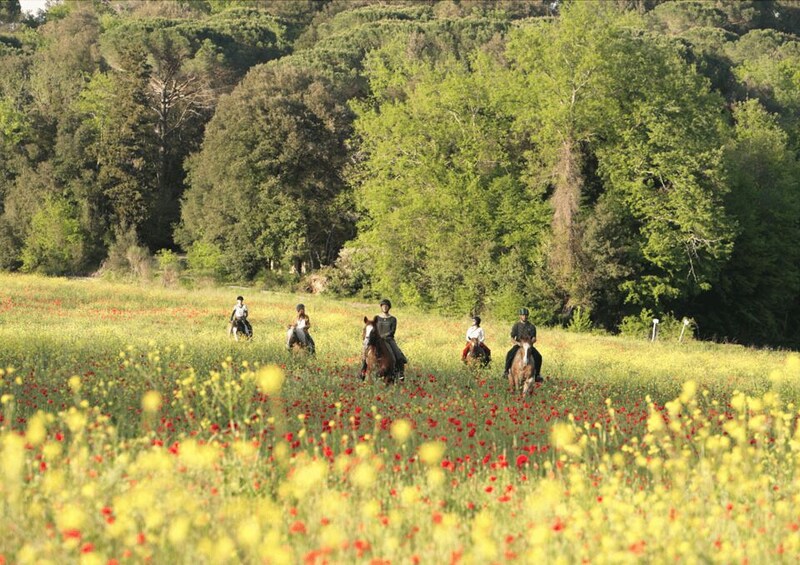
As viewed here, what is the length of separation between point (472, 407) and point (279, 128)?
48950mm

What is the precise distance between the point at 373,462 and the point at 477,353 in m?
14.2

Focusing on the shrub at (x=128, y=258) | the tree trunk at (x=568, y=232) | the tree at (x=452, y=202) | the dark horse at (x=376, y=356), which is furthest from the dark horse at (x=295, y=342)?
the shrub at (x=128, y=258)

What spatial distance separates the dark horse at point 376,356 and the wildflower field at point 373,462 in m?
0.38

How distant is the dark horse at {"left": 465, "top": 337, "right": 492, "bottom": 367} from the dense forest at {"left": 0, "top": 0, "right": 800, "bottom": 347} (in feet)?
78.5

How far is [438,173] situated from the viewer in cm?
4981

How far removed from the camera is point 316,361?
2003cm

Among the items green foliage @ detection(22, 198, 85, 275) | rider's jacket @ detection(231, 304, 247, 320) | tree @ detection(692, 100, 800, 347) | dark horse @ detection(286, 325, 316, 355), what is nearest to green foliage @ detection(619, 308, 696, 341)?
tree @ detection(692, 100, 800, 347)

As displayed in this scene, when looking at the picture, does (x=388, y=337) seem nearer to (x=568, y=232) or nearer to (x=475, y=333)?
(x=475, y=333)

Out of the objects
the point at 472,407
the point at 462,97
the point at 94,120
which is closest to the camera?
the point at 472,407

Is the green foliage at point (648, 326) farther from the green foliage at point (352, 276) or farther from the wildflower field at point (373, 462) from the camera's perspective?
the wildflower field at point (373, 462)

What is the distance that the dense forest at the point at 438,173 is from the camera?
44.8m

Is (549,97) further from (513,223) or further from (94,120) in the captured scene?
(94,120)

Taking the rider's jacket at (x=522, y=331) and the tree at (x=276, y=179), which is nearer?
the rider's jacket at (x=522, y=331)

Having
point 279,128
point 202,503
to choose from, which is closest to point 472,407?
point 202,503
